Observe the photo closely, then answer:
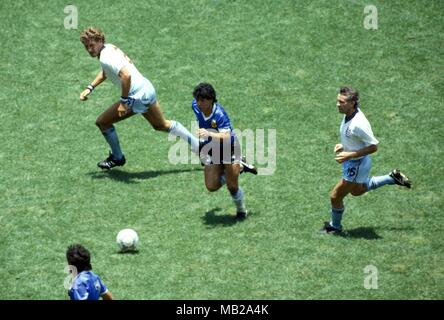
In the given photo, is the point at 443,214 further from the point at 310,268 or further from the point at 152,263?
the point at 152,263

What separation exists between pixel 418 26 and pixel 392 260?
6.86 metres

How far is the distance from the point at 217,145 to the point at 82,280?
3312 millimetres

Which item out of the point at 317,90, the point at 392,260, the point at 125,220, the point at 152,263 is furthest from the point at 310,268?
the point at 317,90

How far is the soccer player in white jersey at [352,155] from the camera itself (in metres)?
10.4

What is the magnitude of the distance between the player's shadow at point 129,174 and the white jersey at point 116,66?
1253 millimetres

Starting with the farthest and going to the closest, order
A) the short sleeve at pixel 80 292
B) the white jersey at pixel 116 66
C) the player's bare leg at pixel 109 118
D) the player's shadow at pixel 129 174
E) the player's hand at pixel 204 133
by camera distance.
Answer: the player's shadow at pixel 129 174 → the player's bare leg at pixel 109 118 → the white jersey at pixel 116 66 → the player's hand at pixel 204 133 → the short sleeve at pixel 80 292

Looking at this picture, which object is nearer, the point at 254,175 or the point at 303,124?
the point at 254,175

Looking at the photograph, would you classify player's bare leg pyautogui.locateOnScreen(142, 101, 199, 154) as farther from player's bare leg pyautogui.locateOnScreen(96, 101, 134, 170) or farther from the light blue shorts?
player's bare leg pyautogui.locateOnScreen(96, 101, 134, 170)

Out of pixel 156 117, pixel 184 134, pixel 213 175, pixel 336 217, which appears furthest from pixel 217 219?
pixel 156 117

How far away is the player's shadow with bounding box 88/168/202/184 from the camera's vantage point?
12742 millimetres

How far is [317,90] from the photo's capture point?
581 inches

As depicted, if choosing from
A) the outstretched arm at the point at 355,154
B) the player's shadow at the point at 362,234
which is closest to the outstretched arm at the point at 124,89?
the outstretched arm at the point at 355,154

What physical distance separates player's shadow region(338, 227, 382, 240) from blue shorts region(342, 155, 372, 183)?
76 cm

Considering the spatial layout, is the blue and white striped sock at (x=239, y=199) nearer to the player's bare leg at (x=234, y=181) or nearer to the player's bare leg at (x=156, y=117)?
the player's bare leg at (x=234, y=181)
